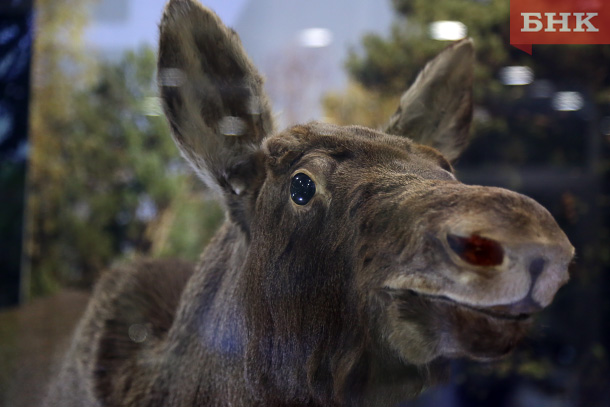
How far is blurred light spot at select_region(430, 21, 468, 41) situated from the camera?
190cm

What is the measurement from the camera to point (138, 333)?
5.82 ft

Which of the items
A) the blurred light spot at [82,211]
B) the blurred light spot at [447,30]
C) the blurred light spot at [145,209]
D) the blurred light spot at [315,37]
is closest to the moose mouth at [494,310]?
the blurred light spot at [447,30]

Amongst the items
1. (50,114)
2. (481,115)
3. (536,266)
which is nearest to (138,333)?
(536,266)

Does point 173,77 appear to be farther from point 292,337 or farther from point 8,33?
point 8,33

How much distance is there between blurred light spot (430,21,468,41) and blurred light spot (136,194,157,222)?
189cm

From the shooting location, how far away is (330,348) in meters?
1.14

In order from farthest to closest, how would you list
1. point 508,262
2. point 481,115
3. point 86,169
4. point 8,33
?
point 86,169 < point 8,33 < point 481,115 < point 508,262

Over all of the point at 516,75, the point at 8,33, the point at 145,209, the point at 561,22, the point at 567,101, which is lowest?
the point at 145,209

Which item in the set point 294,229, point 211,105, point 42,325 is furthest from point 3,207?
point 294,229

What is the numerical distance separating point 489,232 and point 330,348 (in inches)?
19.6

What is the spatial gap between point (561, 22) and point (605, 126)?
633 mm

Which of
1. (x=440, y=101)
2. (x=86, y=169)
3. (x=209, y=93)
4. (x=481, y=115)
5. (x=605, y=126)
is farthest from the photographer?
(x=86, y=169)

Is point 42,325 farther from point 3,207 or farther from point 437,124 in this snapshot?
point 437,124

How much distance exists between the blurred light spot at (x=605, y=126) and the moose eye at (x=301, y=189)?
1184mm
